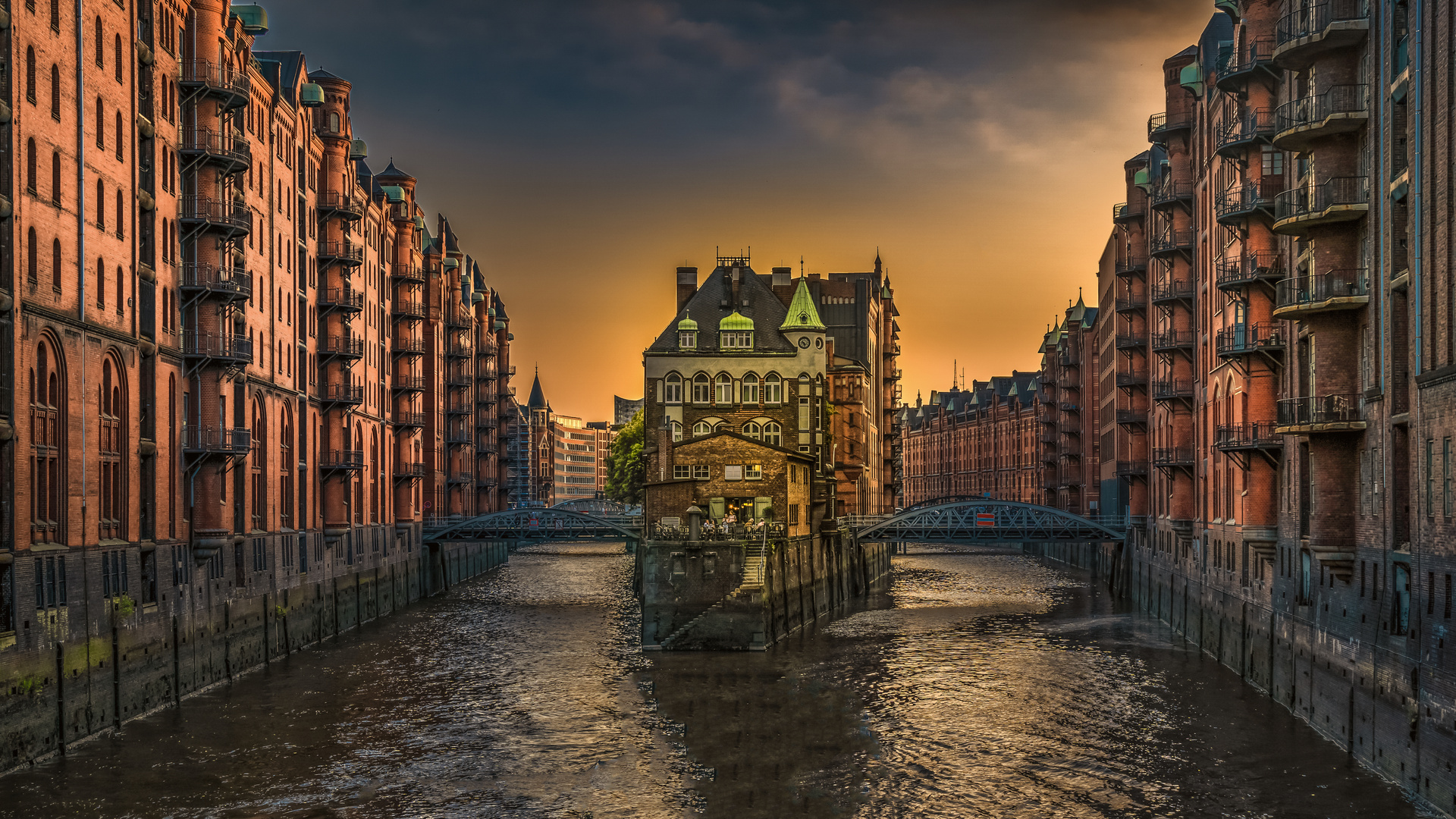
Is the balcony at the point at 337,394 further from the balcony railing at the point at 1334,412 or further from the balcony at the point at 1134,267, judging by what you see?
the balcony railing at the point at 1334,412

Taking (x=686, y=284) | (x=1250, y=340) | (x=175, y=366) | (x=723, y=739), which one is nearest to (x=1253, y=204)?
(x=1250, y=340)

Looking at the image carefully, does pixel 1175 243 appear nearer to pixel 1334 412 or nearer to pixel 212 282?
pixel 1334 412

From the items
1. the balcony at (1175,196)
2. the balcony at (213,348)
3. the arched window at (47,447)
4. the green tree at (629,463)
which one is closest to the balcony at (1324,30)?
the balcony at (1175,196)

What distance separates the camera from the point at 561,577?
347 ft

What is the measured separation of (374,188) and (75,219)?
154 ft

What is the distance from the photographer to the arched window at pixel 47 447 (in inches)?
1462

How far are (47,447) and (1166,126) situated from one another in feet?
160

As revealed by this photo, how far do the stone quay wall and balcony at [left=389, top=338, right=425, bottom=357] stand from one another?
14100 mm

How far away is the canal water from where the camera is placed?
3197 cm

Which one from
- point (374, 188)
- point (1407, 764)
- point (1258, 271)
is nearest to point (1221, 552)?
point (1258, 271)

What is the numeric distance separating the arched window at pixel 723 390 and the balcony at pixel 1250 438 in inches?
1474

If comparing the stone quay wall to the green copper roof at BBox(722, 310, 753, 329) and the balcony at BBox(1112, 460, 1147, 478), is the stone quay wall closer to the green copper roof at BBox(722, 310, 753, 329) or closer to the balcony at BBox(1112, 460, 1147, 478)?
the green copper roof at BBox(722, 310, 753, 329)

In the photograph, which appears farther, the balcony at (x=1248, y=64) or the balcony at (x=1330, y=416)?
the balcony at (x=1248, y=64)

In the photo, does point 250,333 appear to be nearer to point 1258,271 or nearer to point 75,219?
point 75,219
